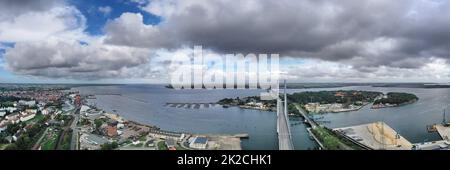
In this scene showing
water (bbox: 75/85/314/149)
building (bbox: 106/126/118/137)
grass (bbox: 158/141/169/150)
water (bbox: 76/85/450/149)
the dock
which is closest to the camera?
grass (bbox: 158/141/169/150)

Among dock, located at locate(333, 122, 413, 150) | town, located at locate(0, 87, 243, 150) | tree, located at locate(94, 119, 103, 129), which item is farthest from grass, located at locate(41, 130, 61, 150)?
dock, located at locate(333, 122, 413, 150)

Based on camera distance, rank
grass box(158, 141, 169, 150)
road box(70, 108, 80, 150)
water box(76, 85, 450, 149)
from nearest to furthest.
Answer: grass box(158, 141, 169, 150)
road box(70, 108, 80, 150)
water box(76, 85, 450, 149)

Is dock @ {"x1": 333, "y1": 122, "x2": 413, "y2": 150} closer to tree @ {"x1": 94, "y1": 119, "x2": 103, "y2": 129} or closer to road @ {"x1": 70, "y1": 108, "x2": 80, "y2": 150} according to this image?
road @ {"x1": 70, "y1": 108, "x2": 80, "y2": 150}

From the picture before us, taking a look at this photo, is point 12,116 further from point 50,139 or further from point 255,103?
point 255,103

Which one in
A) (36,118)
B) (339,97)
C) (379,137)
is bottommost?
(379,137)

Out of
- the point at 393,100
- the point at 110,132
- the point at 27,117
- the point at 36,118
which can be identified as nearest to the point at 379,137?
the point at 393,100

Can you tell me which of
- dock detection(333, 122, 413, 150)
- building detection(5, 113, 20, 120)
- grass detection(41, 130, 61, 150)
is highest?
building detection(5, 113, 20, 120)

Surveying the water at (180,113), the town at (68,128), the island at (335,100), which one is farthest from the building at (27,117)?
the island at (335,100)

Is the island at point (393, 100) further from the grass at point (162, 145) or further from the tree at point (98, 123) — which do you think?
the tree at point (98, 123)
